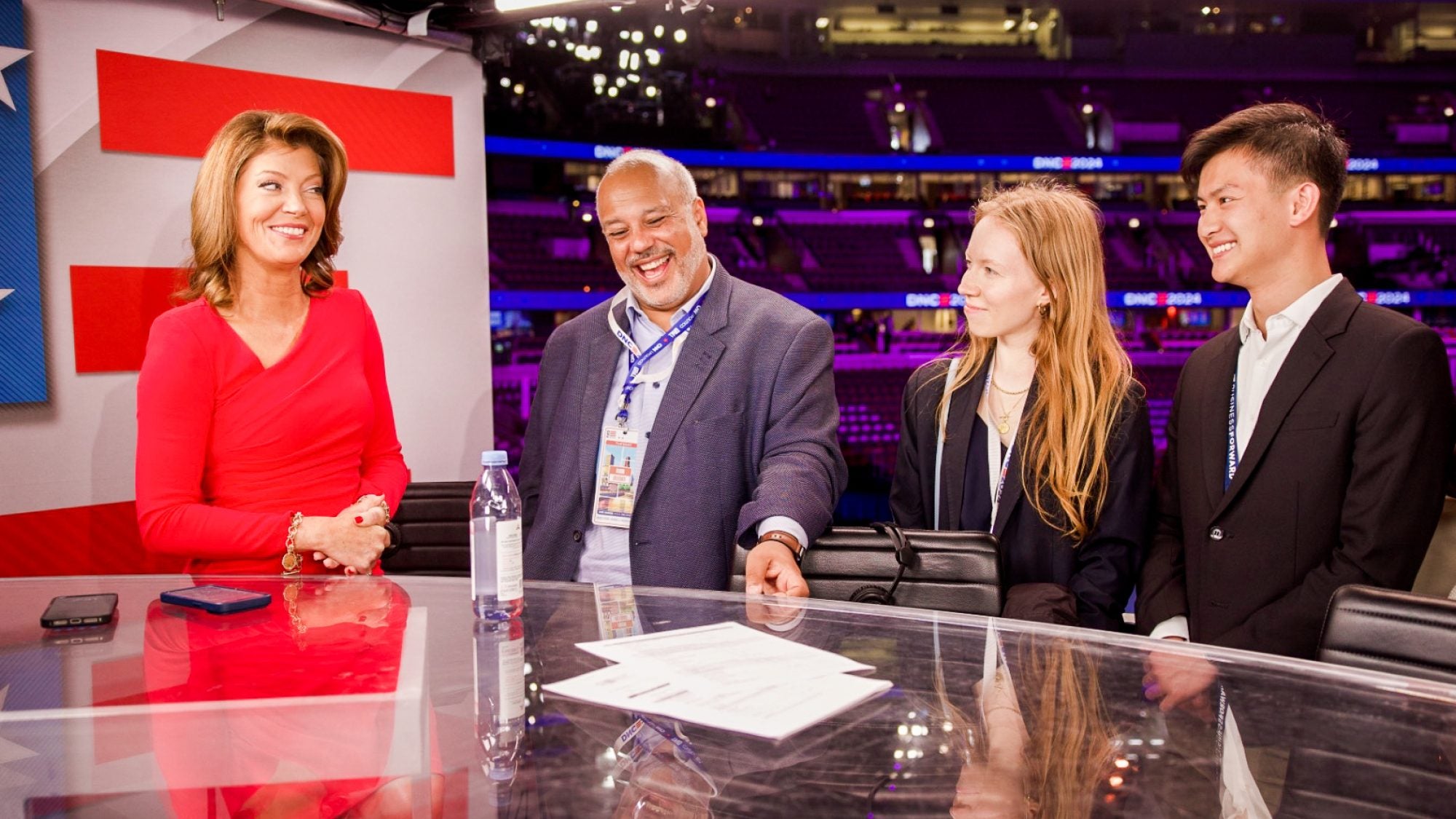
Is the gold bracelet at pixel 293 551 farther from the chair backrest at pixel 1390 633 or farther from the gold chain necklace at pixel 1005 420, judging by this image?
the chair backrest at pixel 1390 633

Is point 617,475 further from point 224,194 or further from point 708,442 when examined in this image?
point 224,194

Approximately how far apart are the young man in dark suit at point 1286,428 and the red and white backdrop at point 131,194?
2.64m

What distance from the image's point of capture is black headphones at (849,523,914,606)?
6.03 feet

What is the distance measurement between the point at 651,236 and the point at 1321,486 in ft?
4.87

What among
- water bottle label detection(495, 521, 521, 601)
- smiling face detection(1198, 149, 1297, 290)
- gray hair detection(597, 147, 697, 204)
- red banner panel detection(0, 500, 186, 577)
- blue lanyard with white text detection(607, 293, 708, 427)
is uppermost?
gray hair detection(597, 147, 697, 204)

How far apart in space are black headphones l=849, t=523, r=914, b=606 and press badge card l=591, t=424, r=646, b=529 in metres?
0.62

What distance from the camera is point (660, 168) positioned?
2.43 m

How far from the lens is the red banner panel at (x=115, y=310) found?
3027mm

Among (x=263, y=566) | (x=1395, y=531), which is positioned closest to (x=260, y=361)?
(x=263, y=566)

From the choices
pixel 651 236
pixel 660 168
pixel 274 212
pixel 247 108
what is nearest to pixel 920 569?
pixel 651 236

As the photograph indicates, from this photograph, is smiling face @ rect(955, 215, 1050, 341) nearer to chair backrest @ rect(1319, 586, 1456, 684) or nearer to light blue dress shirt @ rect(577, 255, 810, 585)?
light blue dress shirt @ rect(577, 255, 810, 585)

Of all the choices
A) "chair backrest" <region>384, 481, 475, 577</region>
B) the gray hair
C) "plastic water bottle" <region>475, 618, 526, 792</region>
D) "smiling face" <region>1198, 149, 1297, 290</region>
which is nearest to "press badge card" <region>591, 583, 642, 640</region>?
"plastic water bottle" <region>475, 618, 526, 792</region>

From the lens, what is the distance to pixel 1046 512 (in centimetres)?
218

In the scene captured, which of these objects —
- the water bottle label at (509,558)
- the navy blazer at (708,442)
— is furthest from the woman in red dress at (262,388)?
the water bottle label at (509,558)
